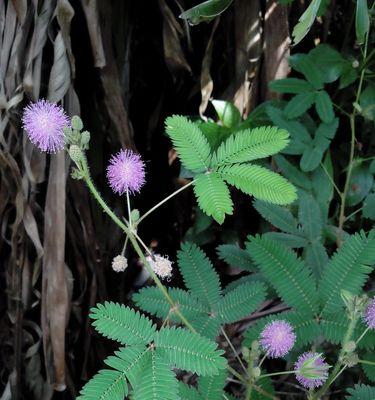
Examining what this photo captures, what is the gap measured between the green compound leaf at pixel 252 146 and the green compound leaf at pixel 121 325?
0.24 meters

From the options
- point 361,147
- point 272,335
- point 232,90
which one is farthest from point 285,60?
point 272,335

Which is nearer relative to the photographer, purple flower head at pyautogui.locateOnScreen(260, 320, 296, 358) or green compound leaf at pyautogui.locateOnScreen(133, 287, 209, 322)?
purple flower head at pyautogui.locateOnScreen(260, 320, 296, 358)

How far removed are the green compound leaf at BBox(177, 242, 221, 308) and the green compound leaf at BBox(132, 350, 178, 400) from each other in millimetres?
347

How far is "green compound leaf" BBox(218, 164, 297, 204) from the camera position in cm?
77

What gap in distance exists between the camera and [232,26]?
4.85 ft

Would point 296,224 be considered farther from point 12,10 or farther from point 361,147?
point 12,10

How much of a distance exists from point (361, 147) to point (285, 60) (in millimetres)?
268

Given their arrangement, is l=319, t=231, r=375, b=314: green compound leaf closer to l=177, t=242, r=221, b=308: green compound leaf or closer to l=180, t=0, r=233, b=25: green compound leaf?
l=177, t=242, r=221, b=308: green compound leaf

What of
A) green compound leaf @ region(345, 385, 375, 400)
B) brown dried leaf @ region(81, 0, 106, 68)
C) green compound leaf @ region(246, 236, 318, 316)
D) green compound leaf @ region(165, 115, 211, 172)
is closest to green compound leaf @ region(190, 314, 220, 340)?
green compound leaf @ region(246, 236, 318, 316)

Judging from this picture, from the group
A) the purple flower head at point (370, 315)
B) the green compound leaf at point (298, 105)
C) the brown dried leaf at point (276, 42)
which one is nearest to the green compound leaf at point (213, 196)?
the purple flower head at point (370, 315)

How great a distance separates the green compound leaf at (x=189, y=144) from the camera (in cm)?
83

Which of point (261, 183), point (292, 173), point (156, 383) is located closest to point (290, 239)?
point (292, 173)

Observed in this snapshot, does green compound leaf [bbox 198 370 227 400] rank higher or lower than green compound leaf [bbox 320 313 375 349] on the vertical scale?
lower

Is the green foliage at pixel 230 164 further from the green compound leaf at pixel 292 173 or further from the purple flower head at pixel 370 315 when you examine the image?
the green compound leaf at pixel 292 173
